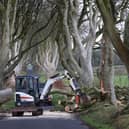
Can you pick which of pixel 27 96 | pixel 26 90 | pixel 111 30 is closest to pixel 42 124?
pixel 111 30

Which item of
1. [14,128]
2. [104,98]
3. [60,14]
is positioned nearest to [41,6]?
[60,14]

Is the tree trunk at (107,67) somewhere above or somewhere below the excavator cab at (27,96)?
above

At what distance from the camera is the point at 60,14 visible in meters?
36.9

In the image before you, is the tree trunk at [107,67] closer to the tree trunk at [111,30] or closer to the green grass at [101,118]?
the green grass at [101,118]

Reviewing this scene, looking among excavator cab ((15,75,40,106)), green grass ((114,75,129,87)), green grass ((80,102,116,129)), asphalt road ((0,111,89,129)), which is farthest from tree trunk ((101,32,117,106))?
excavator cab ((15,75,40,106))

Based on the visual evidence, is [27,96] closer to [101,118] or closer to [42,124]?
[101,118]

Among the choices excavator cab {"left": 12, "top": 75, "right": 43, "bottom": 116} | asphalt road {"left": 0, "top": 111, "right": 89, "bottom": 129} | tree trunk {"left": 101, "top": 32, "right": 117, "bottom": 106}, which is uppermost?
tree trunk {"left": 101, "top": 32, "right": 117, "bottom": 106}

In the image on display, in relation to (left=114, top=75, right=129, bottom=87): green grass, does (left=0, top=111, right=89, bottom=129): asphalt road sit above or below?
below

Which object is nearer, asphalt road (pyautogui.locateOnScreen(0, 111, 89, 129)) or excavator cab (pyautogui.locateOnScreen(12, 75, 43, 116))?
asphalt road (pyautogui.locateOnScreen(0, 111, 89, 129))

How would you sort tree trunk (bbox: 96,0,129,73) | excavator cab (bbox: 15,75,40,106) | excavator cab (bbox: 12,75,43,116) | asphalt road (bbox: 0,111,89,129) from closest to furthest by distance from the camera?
tree trunk (bbox: 96,0,129,73)
asphalt road (bbox: 0,111,89,129)
excavator cab (bbox: 12,75,43,116)
excavator cab (bbox: 15,75,40,106)

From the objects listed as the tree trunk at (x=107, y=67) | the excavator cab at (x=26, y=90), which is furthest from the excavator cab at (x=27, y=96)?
the tree trunk at (x=107, y=67)

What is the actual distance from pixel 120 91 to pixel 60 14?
23.1 ft

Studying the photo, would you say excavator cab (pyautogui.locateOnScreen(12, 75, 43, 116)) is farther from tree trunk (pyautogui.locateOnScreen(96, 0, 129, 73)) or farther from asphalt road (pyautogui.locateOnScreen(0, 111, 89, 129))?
tree trunk (pyautogui.locateOnScreen(96, 0, 129, 73))

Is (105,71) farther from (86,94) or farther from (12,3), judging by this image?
(12,3)
